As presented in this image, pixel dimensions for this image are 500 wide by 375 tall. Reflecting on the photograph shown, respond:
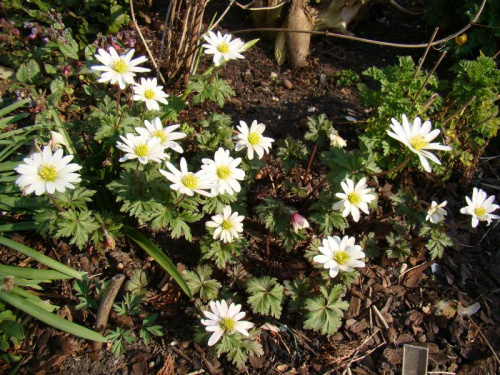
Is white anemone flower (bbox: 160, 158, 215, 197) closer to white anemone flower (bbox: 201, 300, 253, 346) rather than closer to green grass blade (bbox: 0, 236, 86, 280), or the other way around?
white anemone flower (bbox: 201, 300, 253, 346)

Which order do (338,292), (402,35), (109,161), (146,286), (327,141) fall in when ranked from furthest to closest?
(402,35)
(327,141)
(109,161)
(146,286)
(338,292)

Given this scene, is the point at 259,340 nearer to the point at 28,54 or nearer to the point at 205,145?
the point at 205,145

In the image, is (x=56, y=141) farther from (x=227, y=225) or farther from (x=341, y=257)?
(x=341, y=257)

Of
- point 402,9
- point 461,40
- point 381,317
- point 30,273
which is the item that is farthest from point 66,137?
point 402,9

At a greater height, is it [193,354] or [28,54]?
[28,54]

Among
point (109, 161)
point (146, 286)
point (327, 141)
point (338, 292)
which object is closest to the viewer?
point (338, 292)

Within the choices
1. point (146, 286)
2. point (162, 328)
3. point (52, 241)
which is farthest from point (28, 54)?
point (162, 328)

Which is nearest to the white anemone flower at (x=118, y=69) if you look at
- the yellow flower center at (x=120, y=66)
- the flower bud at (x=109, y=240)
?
the yellow flower center at (x=120, y=66)
